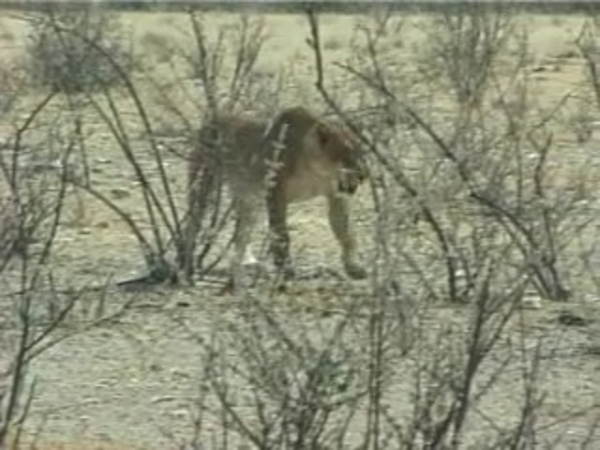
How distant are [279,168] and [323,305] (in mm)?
2679

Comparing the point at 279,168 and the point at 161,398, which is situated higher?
the point at 279,168

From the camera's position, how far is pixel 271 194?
45.9 feet

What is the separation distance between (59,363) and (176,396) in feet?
3.40

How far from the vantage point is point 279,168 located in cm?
1340

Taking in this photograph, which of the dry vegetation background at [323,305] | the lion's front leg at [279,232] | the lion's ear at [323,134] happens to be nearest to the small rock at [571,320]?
the dry vegetation background at [323,305]

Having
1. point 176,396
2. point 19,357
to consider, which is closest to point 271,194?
point 176,396

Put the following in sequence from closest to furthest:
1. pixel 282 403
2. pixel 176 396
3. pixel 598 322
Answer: pixel 282 403 < pixel 176 396 < pixel 598 322

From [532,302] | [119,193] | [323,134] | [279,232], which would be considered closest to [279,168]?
[279,232]

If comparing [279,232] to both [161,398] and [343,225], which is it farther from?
[161,398]

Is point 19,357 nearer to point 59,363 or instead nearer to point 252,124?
point 59,363

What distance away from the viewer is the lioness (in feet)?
44.5

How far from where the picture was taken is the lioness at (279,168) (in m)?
13.6

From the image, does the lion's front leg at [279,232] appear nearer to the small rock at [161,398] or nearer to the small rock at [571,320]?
the small rock at [571,320]

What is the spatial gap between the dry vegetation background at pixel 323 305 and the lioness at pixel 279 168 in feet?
0.61
